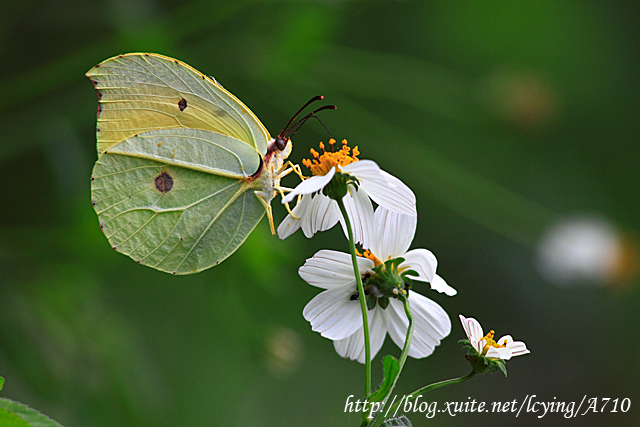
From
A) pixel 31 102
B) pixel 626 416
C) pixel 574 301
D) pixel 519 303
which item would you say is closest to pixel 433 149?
pixel 519 303

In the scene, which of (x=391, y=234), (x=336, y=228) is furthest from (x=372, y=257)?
(x=336, y=228)

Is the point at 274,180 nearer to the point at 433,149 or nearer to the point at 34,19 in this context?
the point at 34,19

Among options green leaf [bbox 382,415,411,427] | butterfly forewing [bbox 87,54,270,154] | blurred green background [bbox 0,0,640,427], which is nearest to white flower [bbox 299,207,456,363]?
green leaf [bbox 382,415,411,427]

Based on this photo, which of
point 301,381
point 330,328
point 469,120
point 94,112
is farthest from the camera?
point 301,381

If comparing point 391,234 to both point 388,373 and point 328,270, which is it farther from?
point 388,373

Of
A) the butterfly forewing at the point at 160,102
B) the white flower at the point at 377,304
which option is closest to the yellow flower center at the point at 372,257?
the white flower at the point at 377,304
